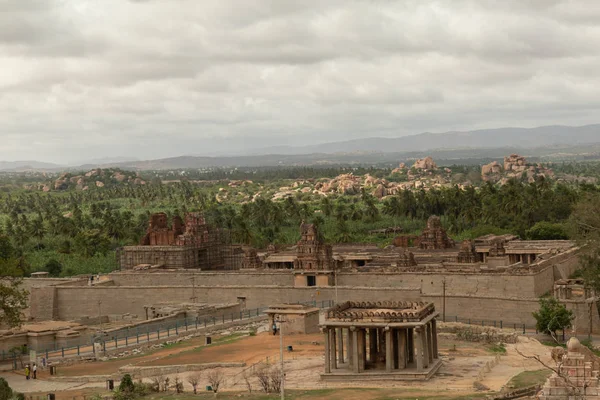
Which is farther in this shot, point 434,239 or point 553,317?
point 434,239

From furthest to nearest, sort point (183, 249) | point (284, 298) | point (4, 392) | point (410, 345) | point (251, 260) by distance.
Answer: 1. point (183, 249)
2. point (251, 260)
3. point (284, 298)
4. point (410, 345)
5. point (4, 392)

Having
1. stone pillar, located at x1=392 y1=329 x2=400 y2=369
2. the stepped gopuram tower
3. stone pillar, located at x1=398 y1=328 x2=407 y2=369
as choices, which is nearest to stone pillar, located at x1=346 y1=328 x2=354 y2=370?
stone pillar, located at x1=392 y1=329 x2=400 y2=369

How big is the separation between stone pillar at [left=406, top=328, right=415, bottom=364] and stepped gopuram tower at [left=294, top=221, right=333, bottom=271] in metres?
30.0

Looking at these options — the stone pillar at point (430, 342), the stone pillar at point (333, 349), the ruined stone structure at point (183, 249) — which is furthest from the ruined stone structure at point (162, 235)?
the stone pillar at point (430, 342)

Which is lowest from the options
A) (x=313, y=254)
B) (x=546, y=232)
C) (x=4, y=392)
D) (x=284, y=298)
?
(x=284, y=298)

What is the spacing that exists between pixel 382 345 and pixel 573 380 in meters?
21.0

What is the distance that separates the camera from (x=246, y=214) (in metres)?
137

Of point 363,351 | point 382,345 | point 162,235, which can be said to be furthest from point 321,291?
point 162,235

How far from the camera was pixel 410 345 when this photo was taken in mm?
46406

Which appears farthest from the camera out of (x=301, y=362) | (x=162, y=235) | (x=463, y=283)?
(x=162, y=235)

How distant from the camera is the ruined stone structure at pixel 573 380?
25.9 m

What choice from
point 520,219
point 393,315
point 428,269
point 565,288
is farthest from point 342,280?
point 520,219

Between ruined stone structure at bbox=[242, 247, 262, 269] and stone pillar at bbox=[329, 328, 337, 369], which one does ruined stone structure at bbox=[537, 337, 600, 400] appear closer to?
stone pillar at bbox=[329, 328, 337, 369]

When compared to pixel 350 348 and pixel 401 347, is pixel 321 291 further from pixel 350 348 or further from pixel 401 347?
pixel 401 347
